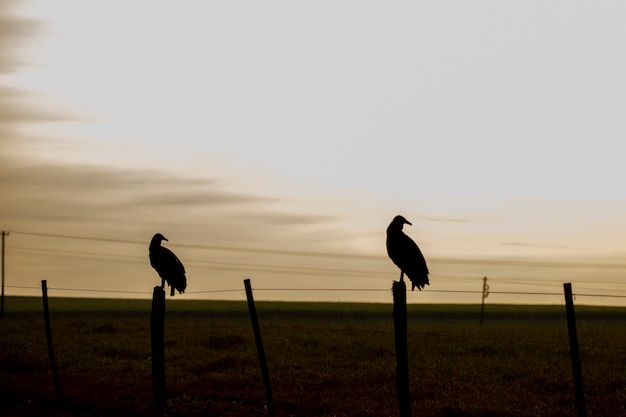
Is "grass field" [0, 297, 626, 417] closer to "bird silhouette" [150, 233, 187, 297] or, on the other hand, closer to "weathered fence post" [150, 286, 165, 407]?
"weathered fence post" [150, 286, 165, 407]

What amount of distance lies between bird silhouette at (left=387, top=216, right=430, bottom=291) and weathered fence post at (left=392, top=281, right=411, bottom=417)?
273cm

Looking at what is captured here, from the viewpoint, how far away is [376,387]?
19.4 meters

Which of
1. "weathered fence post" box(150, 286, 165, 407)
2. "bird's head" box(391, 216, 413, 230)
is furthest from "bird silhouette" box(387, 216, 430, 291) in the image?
"weathered fence post" box(150, 286, 165, 407)

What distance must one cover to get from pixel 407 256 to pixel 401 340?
3104mm

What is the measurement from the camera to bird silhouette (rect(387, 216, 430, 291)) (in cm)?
1532

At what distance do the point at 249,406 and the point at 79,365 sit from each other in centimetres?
847

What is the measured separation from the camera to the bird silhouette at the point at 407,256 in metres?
15.3

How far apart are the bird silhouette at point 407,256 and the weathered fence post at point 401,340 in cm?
273

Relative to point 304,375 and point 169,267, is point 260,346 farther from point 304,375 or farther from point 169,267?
point 304,375

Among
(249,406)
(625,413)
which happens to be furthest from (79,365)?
(625,413)

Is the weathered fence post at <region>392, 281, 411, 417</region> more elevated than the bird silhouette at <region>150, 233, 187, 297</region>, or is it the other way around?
the bird silhouette at <region>150, 233, 187, 297</region>

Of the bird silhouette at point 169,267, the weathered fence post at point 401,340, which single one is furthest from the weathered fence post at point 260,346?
the weathered fence post at point 401,340

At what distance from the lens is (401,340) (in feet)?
40.7

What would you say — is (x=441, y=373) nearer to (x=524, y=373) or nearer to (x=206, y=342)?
(x=524, y=373)
